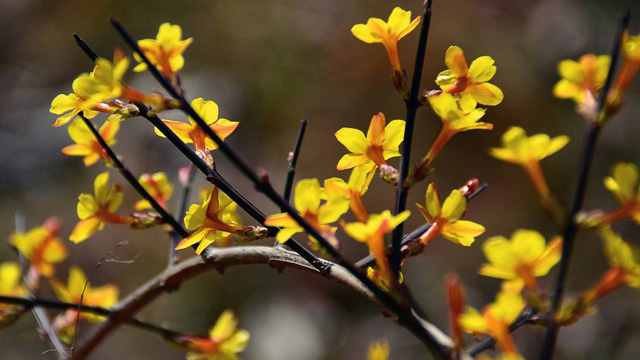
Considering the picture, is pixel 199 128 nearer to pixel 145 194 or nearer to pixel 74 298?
pixel 145 194

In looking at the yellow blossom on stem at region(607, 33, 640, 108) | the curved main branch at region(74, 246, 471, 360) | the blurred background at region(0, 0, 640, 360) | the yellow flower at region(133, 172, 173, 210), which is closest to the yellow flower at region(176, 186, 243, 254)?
the curved main branch at region(74, 246, 471, 360)

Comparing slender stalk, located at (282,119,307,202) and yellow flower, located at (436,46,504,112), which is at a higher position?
yellow flower, located at (436,46,504,112)

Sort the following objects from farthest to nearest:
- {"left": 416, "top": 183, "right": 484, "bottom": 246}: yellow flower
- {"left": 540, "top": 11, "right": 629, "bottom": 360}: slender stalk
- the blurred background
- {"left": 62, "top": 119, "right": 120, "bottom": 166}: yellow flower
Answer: the blurred background
{"left": 62, "top": 119, "right": 120, "bottom": 166}: yellow flower
{"left": 416, "top": 183, "right": 484, "bottom": 246}: yellow flower
{"left": 540, "top": 11, "right": 629, "bottom": 360}: slender stalk

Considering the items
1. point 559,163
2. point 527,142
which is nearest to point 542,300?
point 527,142

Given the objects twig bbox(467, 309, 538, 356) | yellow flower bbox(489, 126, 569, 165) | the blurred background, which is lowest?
the blurred background

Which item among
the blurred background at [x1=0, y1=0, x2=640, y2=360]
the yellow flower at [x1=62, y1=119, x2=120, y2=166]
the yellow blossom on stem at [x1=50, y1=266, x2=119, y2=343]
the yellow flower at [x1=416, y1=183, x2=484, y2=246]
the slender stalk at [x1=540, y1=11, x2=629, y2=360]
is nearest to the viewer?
the slender stalk at [x1=540, y1=11, x2=629, y2=360]

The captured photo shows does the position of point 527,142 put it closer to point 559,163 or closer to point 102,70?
point 102,70

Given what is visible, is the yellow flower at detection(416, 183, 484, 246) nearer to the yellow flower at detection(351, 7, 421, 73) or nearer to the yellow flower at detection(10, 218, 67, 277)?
the yellow flower at detection(351, 7, 421, 73)

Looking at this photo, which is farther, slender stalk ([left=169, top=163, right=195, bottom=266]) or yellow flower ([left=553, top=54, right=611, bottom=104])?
slender stalk ([left=169, top=163, right=195, bottom=266])
